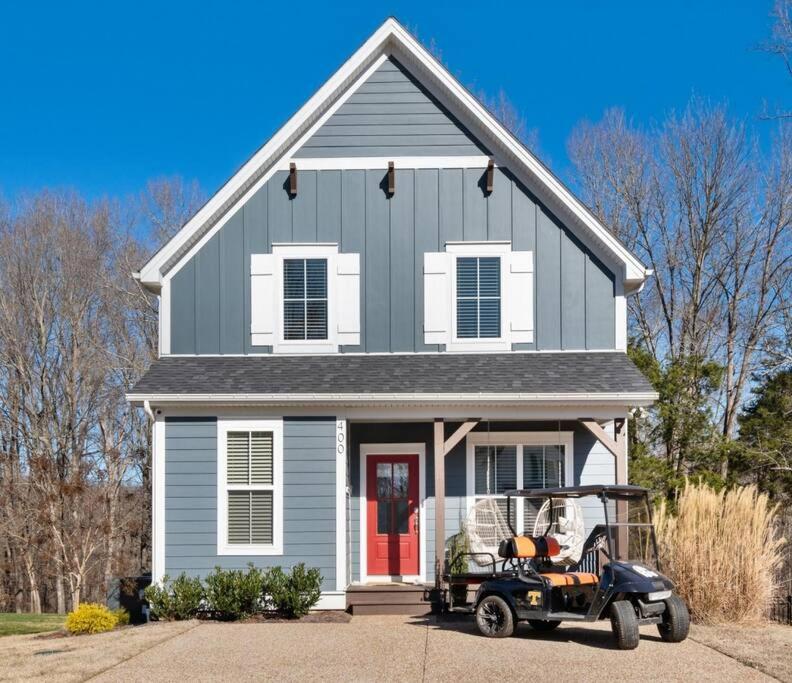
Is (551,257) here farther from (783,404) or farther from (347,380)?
(783,404)

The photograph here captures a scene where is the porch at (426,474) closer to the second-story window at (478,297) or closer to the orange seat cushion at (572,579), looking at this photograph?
the second-story window at (478,297)

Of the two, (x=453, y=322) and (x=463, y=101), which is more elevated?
(x=463, y=101)

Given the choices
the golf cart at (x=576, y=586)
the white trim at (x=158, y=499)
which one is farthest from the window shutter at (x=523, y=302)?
the white trim at (x=158, y=499)

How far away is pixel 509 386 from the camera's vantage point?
14555 millimetres

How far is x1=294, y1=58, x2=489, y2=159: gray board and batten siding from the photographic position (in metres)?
16.0

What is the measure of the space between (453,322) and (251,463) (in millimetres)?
3736

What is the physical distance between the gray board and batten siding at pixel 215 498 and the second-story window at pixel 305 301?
1733mm

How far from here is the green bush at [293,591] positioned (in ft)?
45.8

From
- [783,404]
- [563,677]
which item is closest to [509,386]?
[563,677]

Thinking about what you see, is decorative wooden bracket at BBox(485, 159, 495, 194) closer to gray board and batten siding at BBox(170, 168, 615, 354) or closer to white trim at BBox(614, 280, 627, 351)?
gray board and batten siding at BBox(170, 168, 615, 354)

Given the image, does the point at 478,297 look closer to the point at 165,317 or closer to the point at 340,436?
the point at 340,436

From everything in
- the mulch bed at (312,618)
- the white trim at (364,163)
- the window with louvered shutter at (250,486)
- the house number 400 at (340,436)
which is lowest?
the mulch bed at (312,618)

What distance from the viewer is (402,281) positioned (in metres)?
15.9

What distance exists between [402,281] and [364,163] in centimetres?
193
